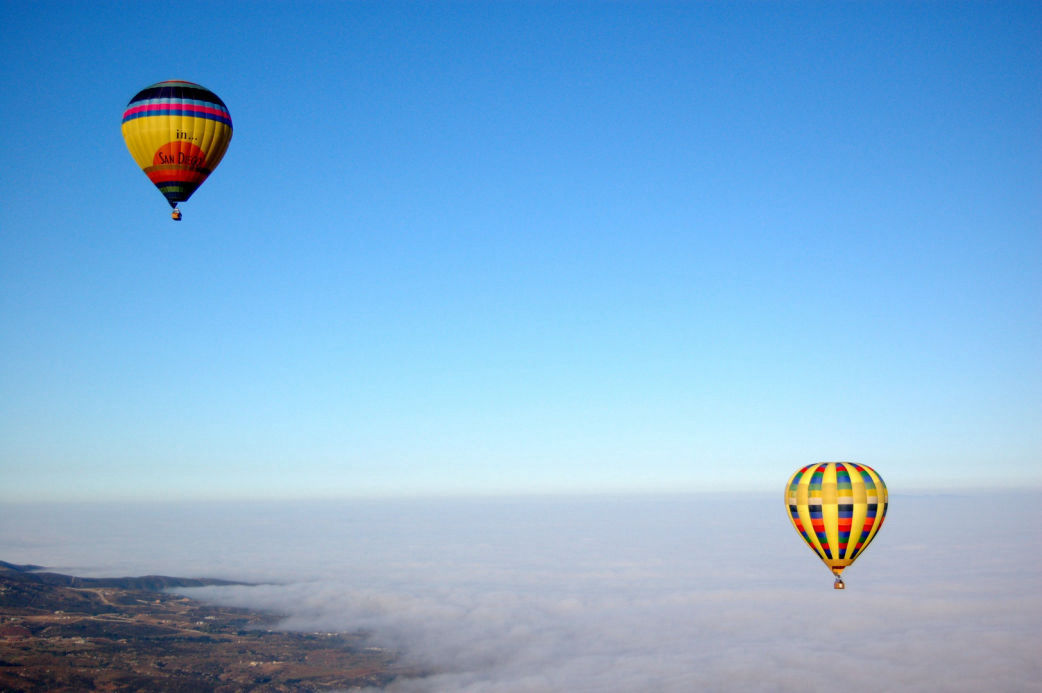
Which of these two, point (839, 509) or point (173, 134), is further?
point (839, 509)

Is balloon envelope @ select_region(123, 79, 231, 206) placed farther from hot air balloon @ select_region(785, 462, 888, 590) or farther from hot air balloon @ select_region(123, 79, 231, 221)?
hot air balloon @ select_region(785, 462, 888, 590)

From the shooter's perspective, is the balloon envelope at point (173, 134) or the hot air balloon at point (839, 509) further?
the hot air balloon at point (839, 509)

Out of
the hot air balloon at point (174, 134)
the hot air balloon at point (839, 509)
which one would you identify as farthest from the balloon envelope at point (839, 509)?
the hot air balloon at point (174, 134)

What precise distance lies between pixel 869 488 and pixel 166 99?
6810cm

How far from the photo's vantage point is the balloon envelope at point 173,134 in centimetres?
6091

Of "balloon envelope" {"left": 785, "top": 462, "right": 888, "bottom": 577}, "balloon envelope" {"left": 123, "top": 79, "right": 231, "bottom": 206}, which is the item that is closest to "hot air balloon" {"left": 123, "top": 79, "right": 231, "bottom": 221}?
"balloon envelope" {"left": 123, "top": 79, "right": 231, "bottom": 206}

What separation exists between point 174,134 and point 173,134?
0.24ft

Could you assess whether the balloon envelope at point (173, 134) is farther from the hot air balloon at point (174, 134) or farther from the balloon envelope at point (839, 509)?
the balloon envelope at point (839, 509)

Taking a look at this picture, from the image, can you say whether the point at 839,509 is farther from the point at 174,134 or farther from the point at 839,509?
the point at 174,134

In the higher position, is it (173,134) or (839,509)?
(173,134)

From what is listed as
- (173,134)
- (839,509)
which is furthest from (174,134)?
(839,509)

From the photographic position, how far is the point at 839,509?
77.4 m

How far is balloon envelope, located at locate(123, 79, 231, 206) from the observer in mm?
60906

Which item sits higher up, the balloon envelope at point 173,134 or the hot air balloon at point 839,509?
the balloon envelope at point 173,134
